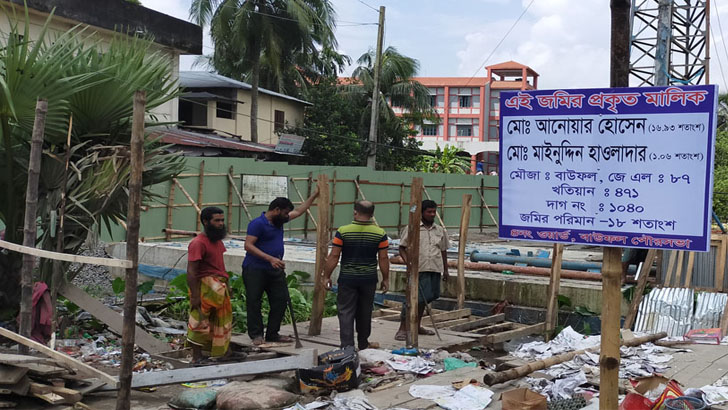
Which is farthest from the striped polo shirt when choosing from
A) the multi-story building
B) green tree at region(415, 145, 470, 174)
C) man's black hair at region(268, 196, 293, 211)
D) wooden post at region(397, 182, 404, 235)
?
the multi-story building

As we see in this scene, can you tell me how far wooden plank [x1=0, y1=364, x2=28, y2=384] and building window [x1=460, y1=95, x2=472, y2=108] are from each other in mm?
58353

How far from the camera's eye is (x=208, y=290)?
7535mm

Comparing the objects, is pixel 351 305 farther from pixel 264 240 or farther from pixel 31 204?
pixel 31 204

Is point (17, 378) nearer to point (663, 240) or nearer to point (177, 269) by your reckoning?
point (663, 240)

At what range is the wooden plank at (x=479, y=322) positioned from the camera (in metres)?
10.4

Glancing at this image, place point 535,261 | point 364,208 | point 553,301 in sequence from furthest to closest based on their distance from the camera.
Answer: point 535,261 → point 553,301 → point 364,208

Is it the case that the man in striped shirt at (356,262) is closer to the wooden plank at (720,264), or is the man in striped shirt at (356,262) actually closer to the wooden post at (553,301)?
the wooden post at (553,301)

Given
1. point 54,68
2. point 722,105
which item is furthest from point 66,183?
point 722,105

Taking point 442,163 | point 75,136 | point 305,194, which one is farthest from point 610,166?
point 442,163

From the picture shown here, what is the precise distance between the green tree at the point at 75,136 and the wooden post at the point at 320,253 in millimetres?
2017

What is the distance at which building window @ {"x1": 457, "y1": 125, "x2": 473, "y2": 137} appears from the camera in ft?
206

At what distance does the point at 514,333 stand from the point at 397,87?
92.1ft

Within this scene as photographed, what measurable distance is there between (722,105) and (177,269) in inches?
1255

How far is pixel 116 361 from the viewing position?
26.0 ft
